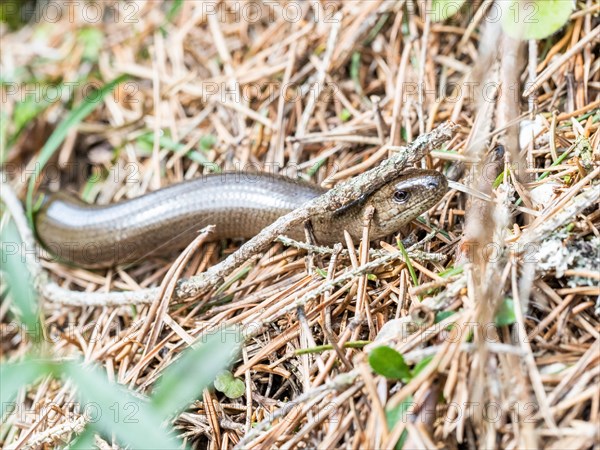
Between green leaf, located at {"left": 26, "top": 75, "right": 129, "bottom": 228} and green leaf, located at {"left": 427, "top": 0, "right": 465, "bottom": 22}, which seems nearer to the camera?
green leaf, located at {"left": 427, "top": 0, "right": 465, "bottom": 22}

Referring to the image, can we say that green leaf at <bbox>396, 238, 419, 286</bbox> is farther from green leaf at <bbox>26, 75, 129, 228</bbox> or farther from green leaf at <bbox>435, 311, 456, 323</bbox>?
green leaf at <bbox>26, 75, 129, 228</bbox>

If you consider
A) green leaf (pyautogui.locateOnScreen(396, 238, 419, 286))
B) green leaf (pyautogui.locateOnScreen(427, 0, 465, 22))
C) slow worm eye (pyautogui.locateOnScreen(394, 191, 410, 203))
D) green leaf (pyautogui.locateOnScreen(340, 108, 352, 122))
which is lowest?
green leaf (pyautogui.locateOnScreen(396, 238, 419, 286))

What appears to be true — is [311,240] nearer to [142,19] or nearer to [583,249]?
[583,249]

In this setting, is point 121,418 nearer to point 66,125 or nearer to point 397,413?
point 397,413

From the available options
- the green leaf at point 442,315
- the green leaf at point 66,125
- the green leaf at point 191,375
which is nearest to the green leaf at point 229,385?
the green leaf at point 191,375

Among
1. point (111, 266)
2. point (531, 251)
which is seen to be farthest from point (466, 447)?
point (111, 266)

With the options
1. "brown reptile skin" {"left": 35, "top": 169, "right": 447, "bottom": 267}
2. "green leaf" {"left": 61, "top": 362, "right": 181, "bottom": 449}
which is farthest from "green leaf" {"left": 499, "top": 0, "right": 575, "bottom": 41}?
"green leaf" {"left": 61, "top": 362, "right": 181, "bottom": 449}

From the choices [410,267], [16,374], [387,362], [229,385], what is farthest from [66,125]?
[387,362]
